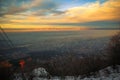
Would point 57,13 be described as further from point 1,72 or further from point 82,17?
point 1,72

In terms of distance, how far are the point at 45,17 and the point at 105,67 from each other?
1168 millimetres

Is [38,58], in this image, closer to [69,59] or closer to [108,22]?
[69,59]

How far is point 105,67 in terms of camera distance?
3.58 meters

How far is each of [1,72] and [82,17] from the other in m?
1.46

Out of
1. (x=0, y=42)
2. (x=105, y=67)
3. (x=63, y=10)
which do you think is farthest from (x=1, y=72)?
(x=105, y=67)

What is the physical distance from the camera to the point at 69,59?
3.57 metres

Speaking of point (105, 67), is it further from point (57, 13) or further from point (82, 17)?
point (57, 13)

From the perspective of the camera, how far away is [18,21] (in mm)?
3510

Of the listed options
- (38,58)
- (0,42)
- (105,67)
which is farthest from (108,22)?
(0,42)

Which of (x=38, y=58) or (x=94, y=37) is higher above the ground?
(x=94, y=37)

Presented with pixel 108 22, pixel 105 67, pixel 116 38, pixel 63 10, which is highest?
pixel 63 10

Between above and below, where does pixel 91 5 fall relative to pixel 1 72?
above

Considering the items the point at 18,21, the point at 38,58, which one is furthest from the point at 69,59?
the point at 18,21

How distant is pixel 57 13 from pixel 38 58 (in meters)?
0.73
